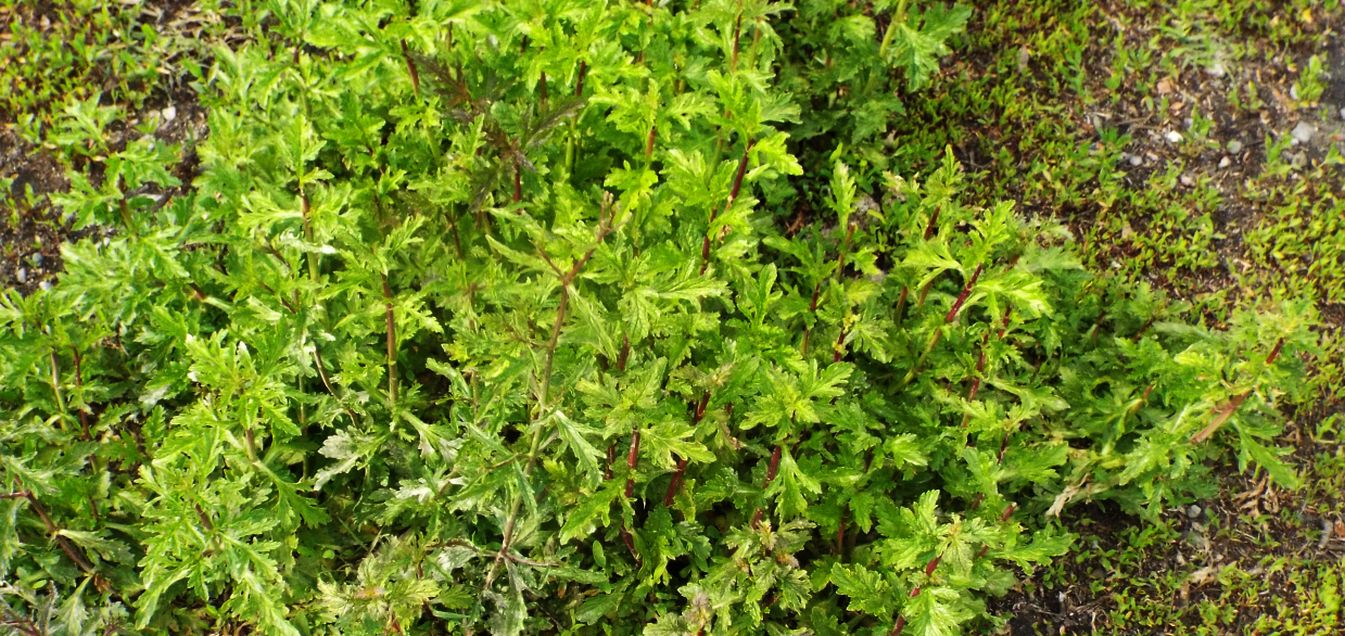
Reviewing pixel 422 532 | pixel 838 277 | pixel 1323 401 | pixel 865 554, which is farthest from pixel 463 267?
pixel 1323 401

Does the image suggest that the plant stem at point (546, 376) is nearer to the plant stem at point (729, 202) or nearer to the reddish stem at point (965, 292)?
the plant stem at point (729, 202)

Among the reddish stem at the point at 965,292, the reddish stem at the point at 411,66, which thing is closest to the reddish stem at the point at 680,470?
the reddish stem at the point at 965,292

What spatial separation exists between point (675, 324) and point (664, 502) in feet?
2.10

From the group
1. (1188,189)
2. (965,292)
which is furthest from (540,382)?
(1188,189)

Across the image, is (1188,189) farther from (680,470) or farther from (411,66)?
(411,66)

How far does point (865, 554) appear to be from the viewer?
3.50 metres

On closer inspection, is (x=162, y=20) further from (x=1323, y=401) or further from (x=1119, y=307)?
(x=1323, y=401)

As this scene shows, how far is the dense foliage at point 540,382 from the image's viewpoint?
2.96 m

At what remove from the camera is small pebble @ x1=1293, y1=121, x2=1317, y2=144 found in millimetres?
4777

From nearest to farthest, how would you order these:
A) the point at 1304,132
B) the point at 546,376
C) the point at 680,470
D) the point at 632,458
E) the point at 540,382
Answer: the point at 546,376 → the point at 540,382 → the point at 632,458 → the point at 680,470 → the point at 1304,132

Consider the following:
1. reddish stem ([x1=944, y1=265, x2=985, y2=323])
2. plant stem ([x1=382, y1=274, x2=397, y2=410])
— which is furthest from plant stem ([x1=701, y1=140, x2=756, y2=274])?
plant stem ([x1=382, y1=274, x2=397, y2=410])

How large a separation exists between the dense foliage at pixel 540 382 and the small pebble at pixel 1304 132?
165cm

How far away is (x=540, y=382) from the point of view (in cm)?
290

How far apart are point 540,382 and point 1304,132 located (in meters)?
4.01
